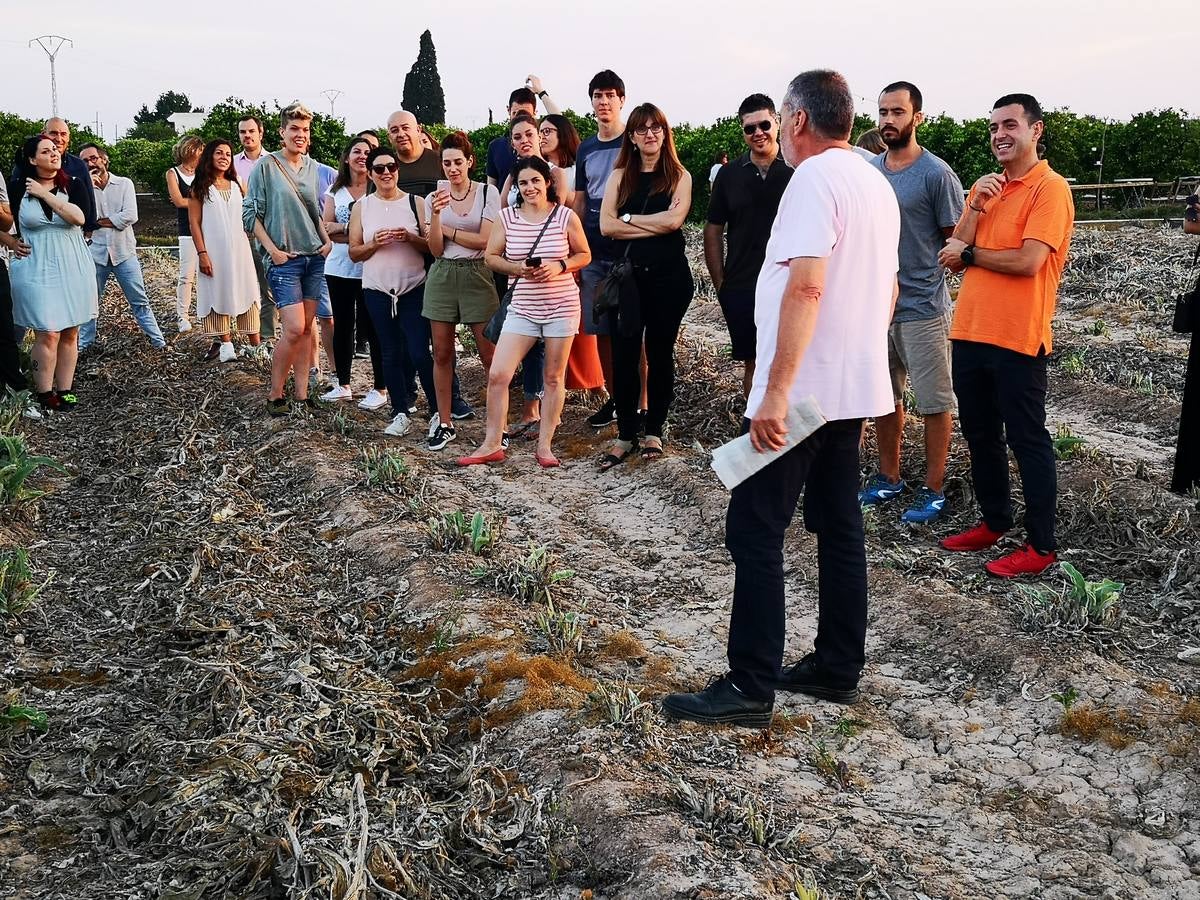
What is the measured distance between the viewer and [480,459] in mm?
7164

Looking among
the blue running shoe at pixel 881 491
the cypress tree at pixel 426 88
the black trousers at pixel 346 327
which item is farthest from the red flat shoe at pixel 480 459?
the cypress tree at pixel 426 88

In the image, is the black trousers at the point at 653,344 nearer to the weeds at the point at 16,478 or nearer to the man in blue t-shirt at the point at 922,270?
the man in blue t-shirt at the point at 922,270

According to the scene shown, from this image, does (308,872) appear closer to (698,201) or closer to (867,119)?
(698,201)

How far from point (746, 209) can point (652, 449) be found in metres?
1.63

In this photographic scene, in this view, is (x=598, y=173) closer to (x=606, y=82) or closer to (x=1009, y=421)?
(x=606, y=82)

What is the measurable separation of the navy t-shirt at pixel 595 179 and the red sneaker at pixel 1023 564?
3.16 m

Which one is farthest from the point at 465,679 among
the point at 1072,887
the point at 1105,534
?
the point at 1105,534

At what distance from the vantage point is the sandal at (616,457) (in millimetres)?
7078

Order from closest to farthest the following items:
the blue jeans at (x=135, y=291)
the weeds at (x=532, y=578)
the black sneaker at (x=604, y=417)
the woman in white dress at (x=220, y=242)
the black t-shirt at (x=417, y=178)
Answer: the weeds at (x=532, y=578), the black t-shirt at (x=417, y=178), the black sneaker at (x=604, y=417), the woman in white dress at (x=220, y=242), the blue jeans at (x=135, y=291)

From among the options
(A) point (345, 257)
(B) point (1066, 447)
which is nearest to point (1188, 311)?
(B) point (1066, 447)

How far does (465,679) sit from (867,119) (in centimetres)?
2681

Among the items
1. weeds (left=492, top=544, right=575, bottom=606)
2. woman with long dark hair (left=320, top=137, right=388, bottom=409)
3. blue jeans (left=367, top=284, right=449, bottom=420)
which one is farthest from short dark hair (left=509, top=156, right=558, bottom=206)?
weeds (left=492, top=544, right=575, bottom=606)

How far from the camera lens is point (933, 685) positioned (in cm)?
432

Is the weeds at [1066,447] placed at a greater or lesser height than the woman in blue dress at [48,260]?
lesser
